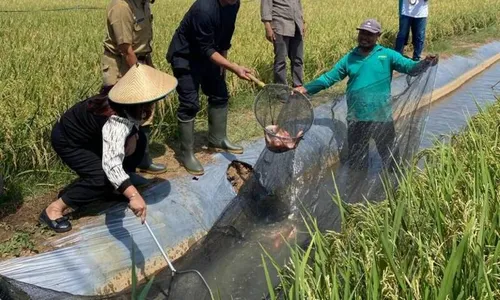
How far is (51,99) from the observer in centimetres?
365

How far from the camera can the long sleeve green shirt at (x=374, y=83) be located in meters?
3.44

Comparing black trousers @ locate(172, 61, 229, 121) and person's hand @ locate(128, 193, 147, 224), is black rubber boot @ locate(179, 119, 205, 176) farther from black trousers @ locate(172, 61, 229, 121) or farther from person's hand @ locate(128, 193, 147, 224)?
person's hand @ locate(128, 193, 147, 224)

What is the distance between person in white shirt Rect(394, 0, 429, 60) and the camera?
6.64 meters

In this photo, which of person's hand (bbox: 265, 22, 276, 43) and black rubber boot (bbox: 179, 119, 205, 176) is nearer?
black rubber boot (bbox: 179, 119, 205, 176)

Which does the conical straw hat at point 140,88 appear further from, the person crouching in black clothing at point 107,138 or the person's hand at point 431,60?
the person's hand at point 431,60

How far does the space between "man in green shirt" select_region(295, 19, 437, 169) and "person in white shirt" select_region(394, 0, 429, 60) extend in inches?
135

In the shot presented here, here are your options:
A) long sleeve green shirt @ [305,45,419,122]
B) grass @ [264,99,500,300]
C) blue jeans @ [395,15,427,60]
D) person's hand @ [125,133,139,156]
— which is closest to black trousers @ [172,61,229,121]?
person's hand @ [125,133,139,156]

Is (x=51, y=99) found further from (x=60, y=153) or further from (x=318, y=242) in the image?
(x=318, y=242)

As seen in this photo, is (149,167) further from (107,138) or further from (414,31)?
(414,31)

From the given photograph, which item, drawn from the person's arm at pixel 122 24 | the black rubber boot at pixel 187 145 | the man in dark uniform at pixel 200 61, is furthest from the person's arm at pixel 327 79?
the person's arm at pixel 122 24

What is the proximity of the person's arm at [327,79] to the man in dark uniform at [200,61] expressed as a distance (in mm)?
477

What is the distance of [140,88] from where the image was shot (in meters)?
2.63

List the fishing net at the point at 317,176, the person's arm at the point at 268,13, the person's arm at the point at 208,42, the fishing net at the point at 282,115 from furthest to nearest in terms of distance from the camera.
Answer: the person's arm at the point at 268,13 < the person's arm at the point at 208,42 < the fishing net at the point at 282,115 < the fishing net at the point at 317,176

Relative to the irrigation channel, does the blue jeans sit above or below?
above
